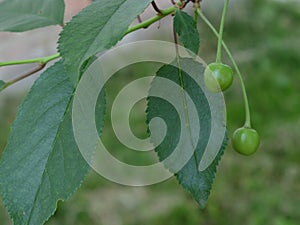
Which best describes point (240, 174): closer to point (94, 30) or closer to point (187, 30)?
point (187, 30)

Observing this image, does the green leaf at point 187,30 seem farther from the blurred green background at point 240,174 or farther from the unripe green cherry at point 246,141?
the blurred green background at point 240,174

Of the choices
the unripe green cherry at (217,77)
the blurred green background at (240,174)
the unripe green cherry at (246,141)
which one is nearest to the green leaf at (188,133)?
the unripe green cherry at (217,77)

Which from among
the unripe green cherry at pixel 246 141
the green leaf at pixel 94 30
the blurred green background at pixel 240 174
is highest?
the green leaf at pixel 94 30

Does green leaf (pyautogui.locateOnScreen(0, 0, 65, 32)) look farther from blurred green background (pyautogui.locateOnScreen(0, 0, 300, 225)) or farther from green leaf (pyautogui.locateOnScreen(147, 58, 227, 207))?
blurred green background (pyautogui.locateOnScreen(0, 0, 300, 225))

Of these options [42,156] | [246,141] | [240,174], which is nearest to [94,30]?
[42,156]

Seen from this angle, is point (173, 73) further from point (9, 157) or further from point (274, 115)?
point (274, 115)

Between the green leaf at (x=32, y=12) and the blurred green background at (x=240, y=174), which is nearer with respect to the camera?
Result: the green leaf at (x=32, y=12)
